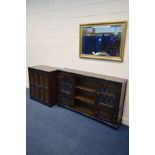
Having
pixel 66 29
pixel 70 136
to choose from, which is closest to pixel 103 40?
pixel 66 29

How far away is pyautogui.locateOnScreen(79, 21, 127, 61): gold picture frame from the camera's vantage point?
2.52 meters

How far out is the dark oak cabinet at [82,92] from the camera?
2508 millimetres

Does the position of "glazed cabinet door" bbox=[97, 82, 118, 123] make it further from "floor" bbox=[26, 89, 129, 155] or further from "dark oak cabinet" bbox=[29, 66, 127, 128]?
"floor" bbox=[26, 89, 129, 155]

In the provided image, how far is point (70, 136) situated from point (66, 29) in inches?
92.7

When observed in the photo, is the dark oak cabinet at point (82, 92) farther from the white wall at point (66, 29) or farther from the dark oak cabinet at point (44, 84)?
the white wall at point (66, 29)

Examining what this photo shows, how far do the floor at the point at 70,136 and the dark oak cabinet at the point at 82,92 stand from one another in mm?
209

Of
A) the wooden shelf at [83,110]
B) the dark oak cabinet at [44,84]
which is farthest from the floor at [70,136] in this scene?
the dark oak cabinet at [44,84]

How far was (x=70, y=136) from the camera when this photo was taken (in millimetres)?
2326

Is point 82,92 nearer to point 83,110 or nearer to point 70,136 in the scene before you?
point 83,110

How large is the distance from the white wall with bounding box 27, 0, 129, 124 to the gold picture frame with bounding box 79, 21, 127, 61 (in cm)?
10

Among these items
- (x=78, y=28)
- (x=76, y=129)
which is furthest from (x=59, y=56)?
(x=76, y=129)

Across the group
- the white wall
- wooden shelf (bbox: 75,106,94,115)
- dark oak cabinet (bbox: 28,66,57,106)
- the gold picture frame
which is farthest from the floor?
the gold picture frame

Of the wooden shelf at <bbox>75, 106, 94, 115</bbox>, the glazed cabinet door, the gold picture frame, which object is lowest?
the wooden shelf at <bbox>75, 106, 94, 115</bbox>
